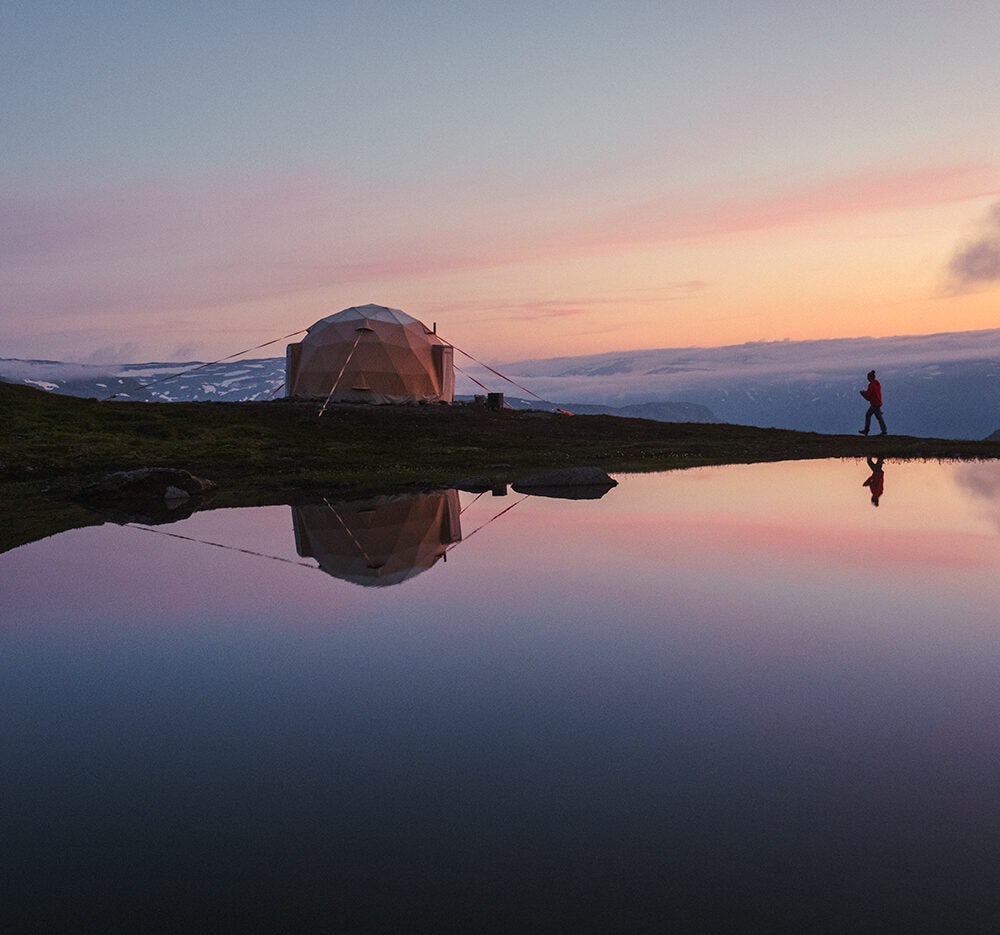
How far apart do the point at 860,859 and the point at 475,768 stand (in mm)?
2479

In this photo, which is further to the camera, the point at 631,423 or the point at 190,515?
the point at 631,423

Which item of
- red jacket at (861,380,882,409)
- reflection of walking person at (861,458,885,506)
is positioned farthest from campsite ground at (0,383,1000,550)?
reflection of walking person at (861,458,885,506)

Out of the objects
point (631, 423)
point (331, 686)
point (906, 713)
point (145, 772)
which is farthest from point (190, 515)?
point (631, 423)

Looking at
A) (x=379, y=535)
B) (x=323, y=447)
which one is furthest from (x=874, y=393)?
(x=379, y=535)

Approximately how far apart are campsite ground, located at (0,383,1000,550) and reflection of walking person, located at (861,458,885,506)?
4.11 meters

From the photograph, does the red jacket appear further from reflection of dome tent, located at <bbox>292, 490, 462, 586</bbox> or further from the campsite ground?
reflection of dome tent, located at <bbox>292, 490, 462, 586</bbox>

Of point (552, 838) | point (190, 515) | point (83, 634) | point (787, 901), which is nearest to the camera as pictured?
point (787, 901)

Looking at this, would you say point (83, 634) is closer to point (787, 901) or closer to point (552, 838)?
point (552, 838)

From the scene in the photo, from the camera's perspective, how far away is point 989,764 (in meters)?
6.14

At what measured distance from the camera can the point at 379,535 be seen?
54.5ft

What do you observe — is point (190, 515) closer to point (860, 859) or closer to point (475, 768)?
point (475, 768)

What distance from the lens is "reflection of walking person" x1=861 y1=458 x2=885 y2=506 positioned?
2236 centimetres

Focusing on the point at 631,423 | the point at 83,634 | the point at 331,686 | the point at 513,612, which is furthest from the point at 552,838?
the point at 631,423

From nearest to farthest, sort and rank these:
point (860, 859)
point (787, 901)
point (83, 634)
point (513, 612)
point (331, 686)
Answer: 1. point (787, 901)
2. point (860, 859)
3. point (331, 686)
4. point (83, 634)
5. point (513, 612)
